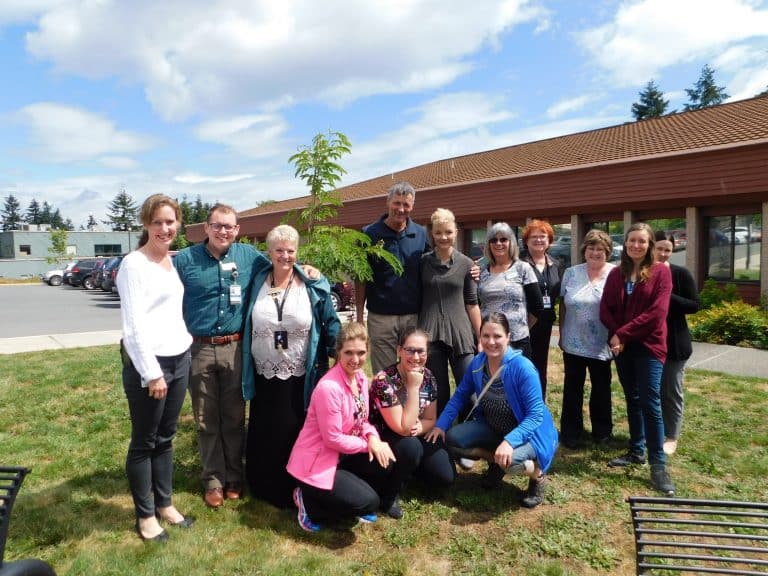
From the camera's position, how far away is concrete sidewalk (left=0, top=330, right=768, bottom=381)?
301 inches

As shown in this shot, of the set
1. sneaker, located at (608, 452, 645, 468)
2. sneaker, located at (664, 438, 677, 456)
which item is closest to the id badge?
sneaker, located at (608, 452, 645, 468)

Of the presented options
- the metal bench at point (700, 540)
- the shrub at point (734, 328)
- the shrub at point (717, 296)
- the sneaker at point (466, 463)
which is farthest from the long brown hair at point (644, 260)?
the shrub at point (717, 296)

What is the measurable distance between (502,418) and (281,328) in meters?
Result: 1.67

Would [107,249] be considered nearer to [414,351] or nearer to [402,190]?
[402,190]

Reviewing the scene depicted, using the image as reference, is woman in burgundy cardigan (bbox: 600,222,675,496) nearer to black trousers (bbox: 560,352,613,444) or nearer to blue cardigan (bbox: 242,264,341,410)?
black trousers (bbox: 560,352,613,444)

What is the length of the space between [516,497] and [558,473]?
0.55 meters

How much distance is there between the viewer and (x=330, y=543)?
336 cm

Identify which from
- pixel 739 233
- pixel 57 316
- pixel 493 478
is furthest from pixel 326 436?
pixel 57 316

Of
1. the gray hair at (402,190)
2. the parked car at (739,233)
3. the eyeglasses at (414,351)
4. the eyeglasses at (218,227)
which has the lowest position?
the eyeglasses at (414,351)

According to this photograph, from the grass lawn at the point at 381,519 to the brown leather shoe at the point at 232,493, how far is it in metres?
0.09

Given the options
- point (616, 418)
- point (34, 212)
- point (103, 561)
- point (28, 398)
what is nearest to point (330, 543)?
point (103, 561)

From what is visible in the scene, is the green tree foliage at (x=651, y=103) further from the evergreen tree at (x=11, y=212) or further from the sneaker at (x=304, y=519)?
the evergreen tree at (x=11, y=212)

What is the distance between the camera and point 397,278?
420cm

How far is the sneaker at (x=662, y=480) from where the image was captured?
3.89 metres
